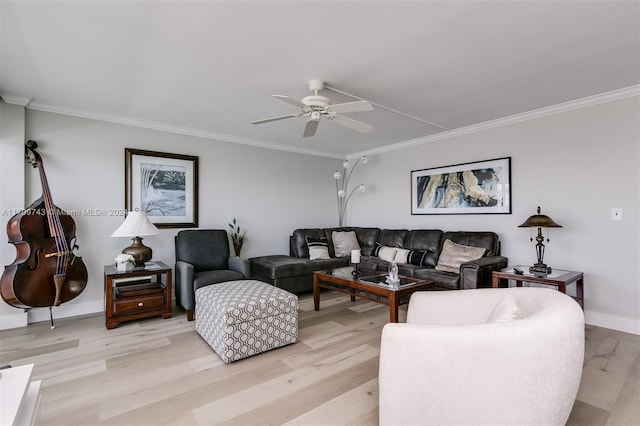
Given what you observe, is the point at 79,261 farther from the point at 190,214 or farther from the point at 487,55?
the point at 487,55

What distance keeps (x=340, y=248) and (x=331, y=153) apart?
1.86 metres

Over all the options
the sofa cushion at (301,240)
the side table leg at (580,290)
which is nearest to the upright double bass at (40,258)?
the sofa cushion at (301,240)

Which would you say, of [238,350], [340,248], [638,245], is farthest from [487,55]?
[340,248]

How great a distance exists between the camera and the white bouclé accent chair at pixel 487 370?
1.11 meters

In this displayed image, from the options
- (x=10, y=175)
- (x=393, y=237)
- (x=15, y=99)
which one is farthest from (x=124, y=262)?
(x=393, y=237)

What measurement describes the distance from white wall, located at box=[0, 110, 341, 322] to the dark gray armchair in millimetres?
351

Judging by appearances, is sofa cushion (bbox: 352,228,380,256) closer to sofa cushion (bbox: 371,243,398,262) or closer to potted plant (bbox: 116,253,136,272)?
sofa cushion (bbox: 371,243,398,262)

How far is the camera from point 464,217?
432 centimetres

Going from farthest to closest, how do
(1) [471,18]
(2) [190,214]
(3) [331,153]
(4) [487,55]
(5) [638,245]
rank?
(3) [331,153] < (2) [190,214] < (5) [638,245] < (4) [487,55] < (1) [471,18]

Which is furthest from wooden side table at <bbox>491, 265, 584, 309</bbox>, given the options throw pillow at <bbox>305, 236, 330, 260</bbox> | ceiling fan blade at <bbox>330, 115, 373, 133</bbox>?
throw pillow at <bbox>305, 236, 330, 260</bbox>

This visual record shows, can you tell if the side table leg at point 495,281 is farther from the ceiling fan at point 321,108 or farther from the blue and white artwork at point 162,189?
the blue and white artwork at point 162,189

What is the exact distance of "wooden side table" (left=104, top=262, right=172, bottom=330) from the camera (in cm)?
310

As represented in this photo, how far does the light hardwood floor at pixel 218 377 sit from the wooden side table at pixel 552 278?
17.8 inches

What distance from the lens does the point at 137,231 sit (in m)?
3.28
